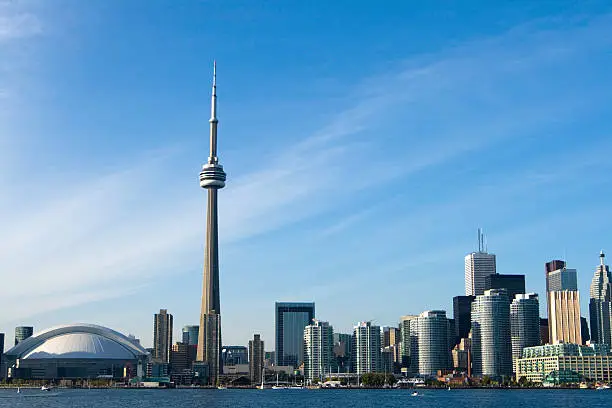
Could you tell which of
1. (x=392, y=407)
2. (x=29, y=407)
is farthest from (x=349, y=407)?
Answer: (x=29, y=407)

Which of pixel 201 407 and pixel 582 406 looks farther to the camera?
pixel 582 406

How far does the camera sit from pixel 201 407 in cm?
15500

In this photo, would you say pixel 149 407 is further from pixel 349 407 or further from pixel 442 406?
pixel 442 406

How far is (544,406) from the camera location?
546 ft

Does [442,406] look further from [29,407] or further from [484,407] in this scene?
[29,407]

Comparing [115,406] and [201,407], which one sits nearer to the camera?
[201,407]

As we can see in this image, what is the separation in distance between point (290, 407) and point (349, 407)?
37.8 ft

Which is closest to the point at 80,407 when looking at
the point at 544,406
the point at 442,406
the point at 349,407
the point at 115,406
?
the point at 115,406

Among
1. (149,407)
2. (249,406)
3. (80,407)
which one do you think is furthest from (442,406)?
(80,407)

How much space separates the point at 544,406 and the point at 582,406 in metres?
8.15

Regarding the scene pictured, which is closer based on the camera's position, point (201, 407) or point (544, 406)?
point (201, 407)

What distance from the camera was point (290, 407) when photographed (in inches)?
6437

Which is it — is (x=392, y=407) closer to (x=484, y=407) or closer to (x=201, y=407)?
(x=484, y=407)

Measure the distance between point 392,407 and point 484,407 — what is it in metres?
17.3
